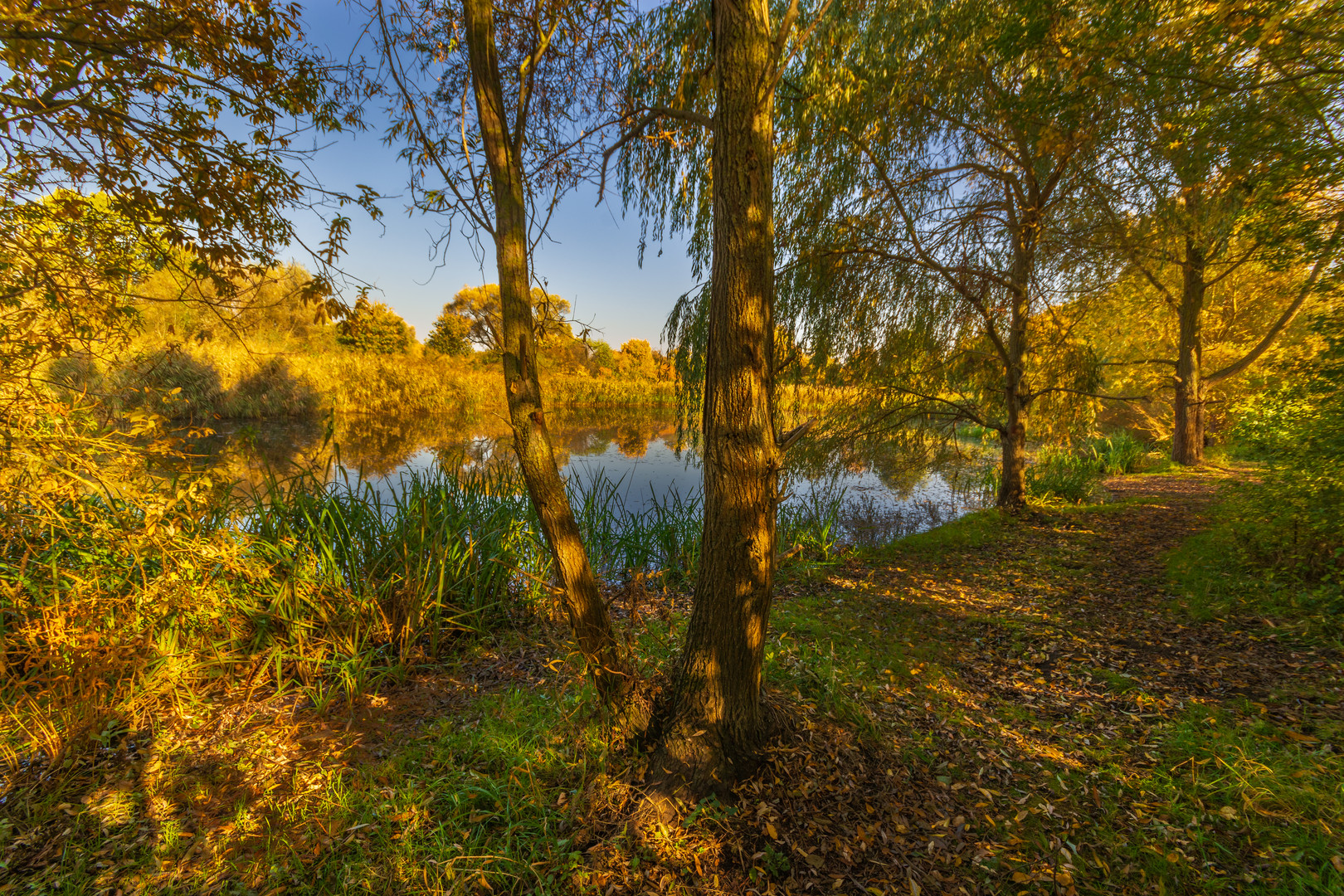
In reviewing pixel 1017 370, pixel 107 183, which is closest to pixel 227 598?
pixel 107 183

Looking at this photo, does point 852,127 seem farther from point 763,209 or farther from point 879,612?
point 879,612

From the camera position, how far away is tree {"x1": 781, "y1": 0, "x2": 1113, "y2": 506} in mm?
4090

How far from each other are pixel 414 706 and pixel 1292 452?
6089 millimetres

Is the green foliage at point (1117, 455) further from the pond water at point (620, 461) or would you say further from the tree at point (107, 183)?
the tree at point (107, 183)

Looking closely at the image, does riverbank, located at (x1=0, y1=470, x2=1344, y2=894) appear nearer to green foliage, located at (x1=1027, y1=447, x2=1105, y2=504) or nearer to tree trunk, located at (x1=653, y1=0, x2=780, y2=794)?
tree trunk, located at (x1=653, y1=0, x2=780, y2=794)

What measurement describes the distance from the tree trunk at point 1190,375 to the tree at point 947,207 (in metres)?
4.44

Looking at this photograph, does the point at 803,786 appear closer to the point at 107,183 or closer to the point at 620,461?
the point at 107,183

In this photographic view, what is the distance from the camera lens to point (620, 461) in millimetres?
10562

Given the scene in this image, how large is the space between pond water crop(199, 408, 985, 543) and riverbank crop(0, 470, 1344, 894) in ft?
4.66

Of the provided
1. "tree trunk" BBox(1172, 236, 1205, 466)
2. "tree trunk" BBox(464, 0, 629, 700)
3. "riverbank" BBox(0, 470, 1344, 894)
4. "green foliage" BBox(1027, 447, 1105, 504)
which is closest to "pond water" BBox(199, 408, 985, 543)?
"green foliage" BBox(1027, 447, 1105, 504)

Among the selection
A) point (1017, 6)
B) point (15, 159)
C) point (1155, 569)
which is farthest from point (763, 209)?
point (1155, 569)

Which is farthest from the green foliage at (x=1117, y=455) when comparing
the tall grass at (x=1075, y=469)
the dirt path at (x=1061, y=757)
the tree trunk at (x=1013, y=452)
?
the dirt path at (x=1061, y=757)

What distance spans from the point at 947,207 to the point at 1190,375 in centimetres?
697

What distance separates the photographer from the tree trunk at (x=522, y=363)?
180cm
